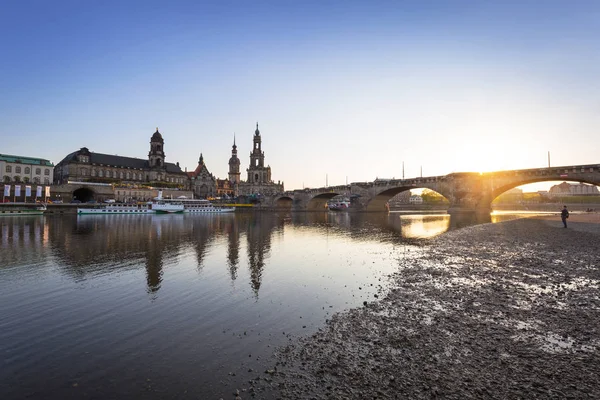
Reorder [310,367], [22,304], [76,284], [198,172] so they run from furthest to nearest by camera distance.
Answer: [198,172] → [76,284] → [22,304] → [310,367]

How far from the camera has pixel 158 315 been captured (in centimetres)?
920

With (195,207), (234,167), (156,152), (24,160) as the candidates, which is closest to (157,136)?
(156,152)

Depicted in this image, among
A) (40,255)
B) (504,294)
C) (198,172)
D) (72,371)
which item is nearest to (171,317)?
(72,371)

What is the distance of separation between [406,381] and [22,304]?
11875 mm

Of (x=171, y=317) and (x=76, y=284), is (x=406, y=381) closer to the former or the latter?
(x=171, y=317)

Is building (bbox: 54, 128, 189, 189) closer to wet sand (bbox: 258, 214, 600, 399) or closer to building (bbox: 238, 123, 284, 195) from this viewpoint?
building (bbox: 238, 123, 284, 195)

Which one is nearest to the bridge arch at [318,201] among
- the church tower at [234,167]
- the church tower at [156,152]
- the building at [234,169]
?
the church tower at [156,152]

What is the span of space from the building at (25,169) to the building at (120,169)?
7.57 metres

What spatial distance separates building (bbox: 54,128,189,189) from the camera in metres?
119

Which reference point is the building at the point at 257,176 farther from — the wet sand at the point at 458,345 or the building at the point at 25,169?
the wet sand at the point at 458,345

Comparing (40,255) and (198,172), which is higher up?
(198,172)

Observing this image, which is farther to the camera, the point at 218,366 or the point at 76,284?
the point at 76,284

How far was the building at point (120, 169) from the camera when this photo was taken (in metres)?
119

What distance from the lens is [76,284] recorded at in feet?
41.0
